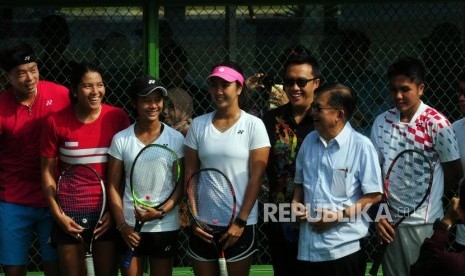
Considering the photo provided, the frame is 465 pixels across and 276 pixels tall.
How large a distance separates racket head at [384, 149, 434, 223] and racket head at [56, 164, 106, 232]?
1.67 m

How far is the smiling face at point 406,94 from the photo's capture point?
19.0 ft

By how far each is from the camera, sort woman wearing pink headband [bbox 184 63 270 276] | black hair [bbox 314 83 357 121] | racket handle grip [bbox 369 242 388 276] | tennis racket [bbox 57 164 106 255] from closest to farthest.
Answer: racket handle grip [bbox 369 242 388 276] < black hair [bbox 314 83 357 121] < woman wearing pink headband [bbox 184 63 270 276] < tennis racket [bbox 57 164 106 255]

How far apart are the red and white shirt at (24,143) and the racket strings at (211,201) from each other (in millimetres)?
1106

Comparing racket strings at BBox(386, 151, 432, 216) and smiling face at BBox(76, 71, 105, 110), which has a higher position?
smiling face at BBox(76, 71, 105, 110)

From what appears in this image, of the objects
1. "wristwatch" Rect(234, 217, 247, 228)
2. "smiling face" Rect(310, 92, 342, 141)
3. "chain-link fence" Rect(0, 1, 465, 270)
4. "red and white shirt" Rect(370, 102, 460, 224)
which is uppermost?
"chain-link fence" Rect(0, 1, 465, 270)

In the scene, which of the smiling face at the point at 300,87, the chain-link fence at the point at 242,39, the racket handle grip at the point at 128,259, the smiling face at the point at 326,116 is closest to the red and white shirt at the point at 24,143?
the racket handle grip at the point at 128,259

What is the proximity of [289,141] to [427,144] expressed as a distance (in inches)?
31.1

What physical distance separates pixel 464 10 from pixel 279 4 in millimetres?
1359

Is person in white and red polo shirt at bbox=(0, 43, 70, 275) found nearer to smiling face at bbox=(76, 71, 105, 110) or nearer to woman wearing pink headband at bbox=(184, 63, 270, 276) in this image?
smiling face at bbox=(76, 71, 105, 110)

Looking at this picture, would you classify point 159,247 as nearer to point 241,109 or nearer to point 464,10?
point 241,109

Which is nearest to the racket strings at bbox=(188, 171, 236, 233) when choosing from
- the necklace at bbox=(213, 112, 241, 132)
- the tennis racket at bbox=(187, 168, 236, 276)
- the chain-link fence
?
the tennis racket at bbox=(187, 168, 236, 276)

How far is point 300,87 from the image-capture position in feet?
19.6

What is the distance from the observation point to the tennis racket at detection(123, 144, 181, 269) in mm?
5957

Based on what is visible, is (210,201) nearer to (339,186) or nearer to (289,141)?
(289,141)
